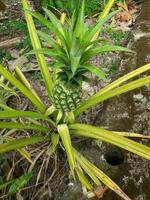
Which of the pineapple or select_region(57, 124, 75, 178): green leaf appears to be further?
select_region(57, 124, 75, 178): green leaf

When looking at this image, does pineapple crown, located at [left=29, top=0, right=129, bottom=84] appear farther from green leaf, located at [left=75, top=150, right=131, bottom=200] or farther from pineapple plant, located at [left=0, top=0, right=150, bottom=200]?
green leaf, located at [left=75, top=150, right=131, bottom=200]

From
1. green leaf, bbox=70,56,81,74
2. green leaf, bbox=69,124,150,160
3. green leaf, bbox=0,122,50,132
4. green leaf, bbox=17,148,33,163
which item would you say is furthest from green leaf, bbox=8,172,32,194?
green leaf, bbox=70,56,81,74

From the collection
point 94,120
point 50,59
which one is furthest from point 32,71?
point 94,120

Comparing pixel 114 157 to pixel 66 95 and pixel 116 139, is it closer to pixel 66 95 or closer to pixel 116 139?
pixel 116 139

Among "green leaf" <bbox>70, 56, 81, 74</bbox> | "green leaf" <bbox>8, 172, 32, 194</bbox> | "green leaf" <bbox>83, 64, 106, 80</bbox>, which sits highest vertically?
"green leaf" <bbox>70, 56, 81, 74</bbox>

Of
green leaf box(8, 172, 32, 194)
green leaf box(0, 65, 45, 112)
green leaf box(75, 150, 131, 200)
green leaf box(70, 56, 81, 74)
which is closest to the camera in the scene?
green leaf box(70, 56, 81, 74)

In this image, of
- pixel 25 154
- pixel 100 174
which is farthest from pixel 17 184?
pixel 100 174
